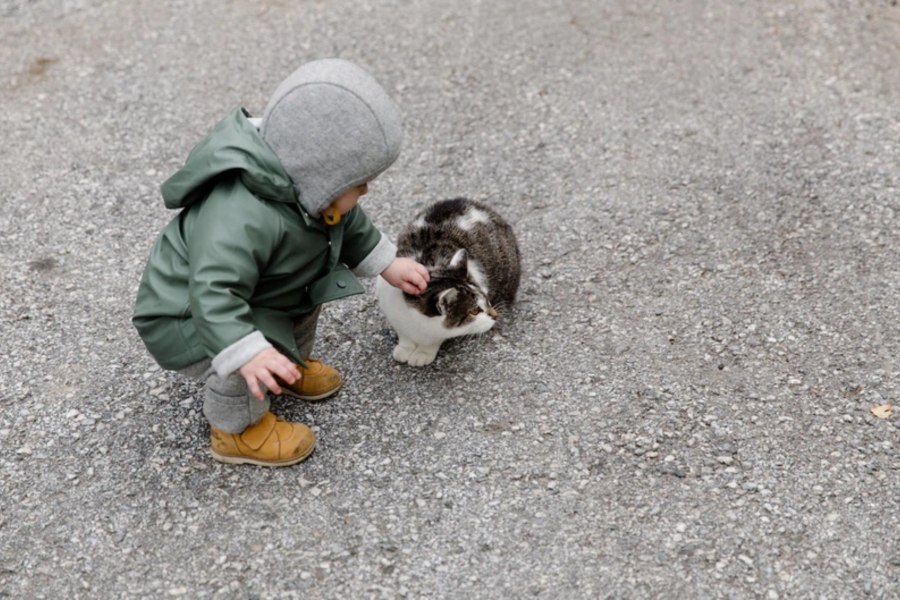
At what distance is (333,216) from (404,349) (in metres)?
0.82

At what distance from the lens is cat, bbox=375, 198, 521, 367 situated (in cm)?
313

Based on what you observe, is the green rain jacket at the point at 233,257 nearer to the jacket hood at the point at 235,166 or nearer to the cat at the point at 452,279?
the jacket hood at the point at 235,166

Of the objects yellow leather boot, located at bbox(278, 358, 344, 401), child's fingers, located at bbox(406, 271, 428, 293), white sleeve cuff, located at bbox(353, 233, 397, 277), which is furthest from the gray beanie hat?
yellow leather boot, located at bbox(278, 358, 344, 401)

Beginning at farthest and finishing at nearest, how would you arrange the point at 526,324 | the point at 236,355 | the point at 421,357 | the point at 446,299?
the point at 526,324 → the point at 421,357 → the point at 446,299 → the point at 236,355

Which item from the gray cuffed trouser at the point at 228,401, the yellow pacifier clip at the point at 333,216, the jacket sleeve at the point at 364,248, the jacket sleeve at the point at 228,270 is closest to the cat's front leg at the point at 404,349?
the jacket sleeve at the point at 364,248

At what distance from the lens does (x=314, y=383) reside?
3.12 meters

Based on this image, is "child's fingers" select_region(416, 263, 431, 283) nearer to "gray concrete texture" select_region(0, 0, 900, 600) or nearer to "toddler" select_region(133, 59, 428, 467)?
"toddler" select_region(133, 59, 428, 467)

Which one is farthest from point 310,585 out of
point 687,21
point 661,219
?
point 687,21

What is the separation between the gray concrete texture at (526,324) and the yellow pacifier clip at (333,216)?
78 cm

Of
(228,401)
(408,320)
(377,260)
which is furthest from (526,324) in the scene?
(228,401)

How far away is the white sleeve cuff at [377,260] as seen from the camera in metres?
2.92

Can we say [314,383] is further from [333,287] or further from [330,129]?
[330,129]

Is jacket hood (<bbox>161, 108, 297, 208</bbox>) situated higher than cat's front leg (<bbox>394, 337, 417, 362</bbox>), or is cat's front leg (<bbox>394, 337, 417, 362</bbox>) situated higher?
jacket hood (<bbox>161, 108, 297, 208</bbox>)

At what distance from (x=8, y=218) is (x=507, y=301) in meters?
2.35
